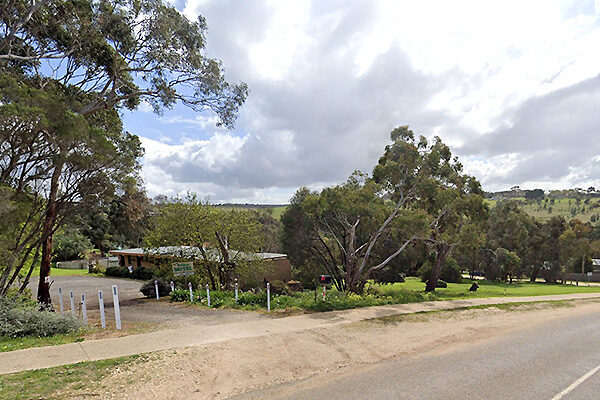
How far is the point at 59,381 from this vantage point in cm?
627

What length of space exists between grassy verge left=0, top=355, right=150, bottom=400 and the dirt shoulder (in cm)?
9

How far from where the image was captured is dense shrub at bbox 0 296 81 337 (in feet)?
31.2

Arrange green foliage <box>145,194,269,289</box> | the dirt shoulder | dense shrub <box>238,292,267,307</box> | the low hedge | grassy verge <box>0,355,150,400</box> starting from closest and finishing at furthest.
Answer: grassy verge <box>0,355,150,400</box> → the dirt shoulder → the low hedge → dense shrub <box>238,292,267,307</box> → green foliage <box>145,194,269,289</box>

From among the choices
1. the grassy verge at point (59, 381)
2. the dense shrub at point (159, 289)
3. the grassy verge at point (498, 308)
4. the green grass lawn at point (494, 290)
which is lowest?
the green grass lawn at point (494, 290)

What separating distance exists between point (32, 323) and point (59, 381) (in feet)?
15.3

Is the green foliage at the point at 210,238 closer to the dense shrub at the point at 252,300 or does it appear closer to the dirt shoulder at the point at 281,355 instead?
the dense shrub at the point at 252,300

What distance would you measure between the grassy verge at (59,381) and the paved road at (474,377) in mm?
2533

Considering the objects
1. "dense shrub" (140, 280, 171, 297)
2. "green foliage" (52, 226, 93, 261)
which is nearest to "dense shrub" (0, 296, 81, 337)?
"dense shrub" (140, 280, 171, 297)

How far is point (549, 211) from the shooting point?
139625 mm

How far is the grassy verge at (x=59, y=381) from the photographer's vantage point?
18.9 feet

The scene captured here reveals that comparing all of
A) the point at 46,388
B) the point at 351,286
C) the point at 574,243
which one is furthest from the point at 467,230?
the point at 574,243

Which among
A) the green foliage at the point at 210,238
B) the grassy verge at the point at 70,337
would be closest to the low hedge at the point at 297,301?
the green foliage at the point at 210,238

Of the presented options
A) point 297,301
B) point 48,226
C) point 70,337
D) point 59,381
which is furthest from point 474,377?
point 48,226

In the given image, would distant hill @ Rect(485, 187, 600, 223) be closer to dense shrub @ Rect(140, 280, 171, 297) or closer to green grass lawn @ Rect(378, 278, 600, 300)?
green grass lawn @ Rect(378, 278, 600, 300)
